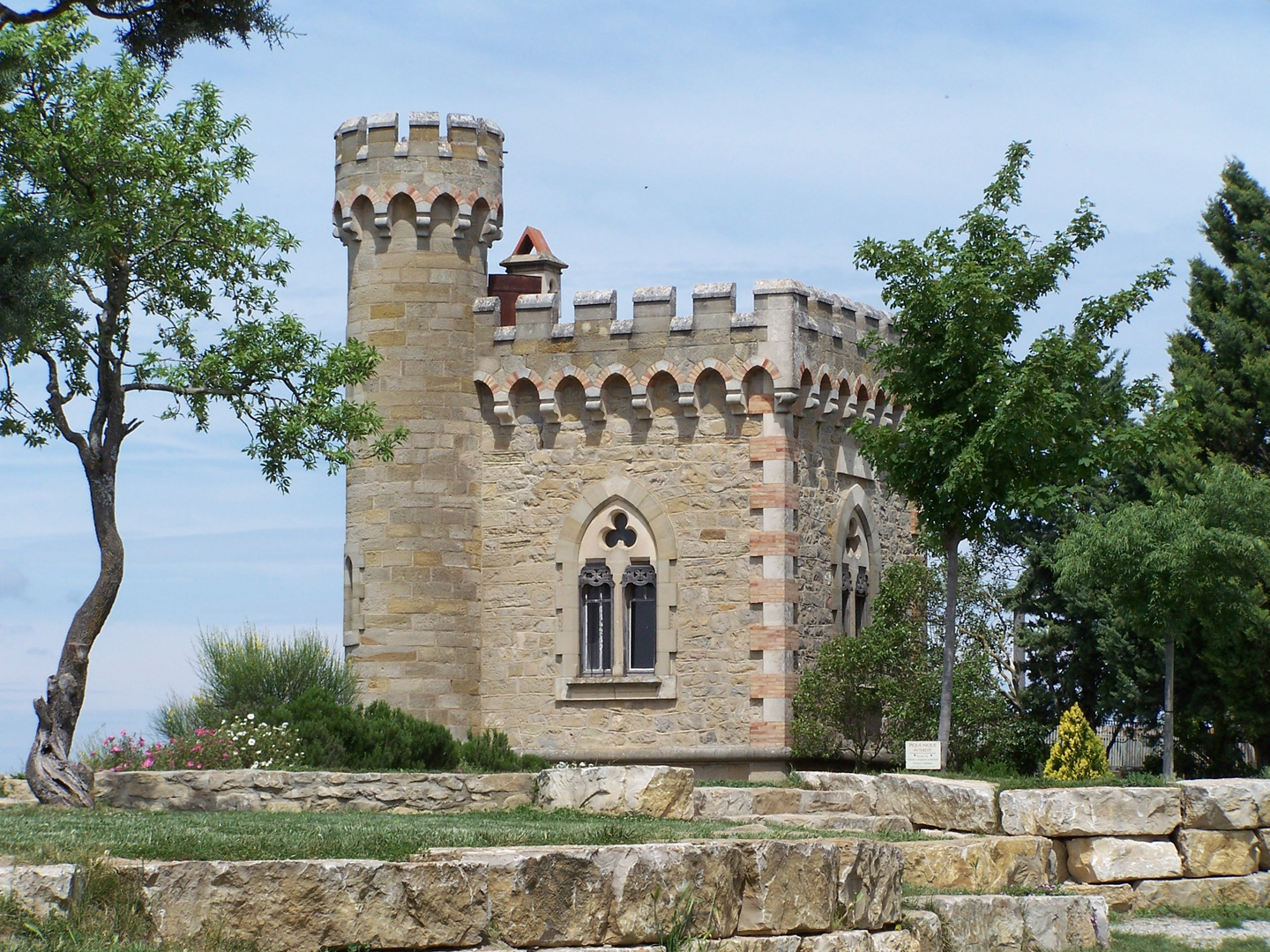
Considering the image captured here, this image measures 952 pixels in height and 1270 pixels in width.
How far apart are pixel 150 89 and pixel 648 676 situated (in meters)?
10.0

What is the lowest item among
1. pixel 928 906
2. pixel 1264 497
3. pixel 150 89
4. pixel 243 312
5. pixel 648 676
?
pixel 928 906

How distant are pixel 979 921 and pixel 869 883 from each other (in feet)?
6.14

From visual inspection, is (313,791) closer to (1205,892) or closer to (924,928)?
(924,928)

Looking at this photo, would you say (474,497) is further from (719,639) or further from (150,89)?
(150,89)

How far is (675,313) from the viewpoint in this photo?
77.1 ft

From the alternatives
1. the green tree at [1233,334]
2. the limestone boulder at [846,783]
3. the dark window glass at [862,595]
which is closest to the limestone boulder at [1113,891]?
the limestone boulder at [846,783]

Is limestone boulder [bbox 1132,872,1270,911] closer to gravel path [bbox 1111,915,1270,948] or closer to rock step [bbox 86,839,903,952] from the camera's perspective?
gravel path [bbox 1111,915,1270,948]

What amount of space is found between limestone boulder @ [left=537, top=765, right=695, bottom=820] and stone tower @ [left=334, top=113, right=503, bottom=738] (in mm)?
9497

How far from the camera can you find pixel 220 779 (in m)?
14.1

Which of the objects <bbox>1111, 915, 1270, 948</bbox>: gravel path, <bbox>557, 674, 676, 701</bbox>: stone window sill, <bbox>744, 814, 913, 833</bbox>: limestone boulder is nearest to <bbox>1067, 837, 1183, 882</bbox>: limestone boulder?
<bbox>1111, 915, 1270, 948</bbox>: gravel path

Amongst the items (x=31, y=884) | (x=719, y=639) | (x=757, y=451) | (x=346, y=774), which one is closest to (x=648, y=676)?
(x=719, y=639)

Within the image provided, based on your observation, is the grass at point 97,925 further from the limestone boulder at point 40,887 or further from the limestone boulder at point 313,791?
the limestone boulder at point 313,791

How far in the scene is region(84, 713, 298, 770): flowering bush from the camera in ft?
58.6

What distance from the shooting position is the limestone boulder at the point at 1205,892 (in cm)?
1495
